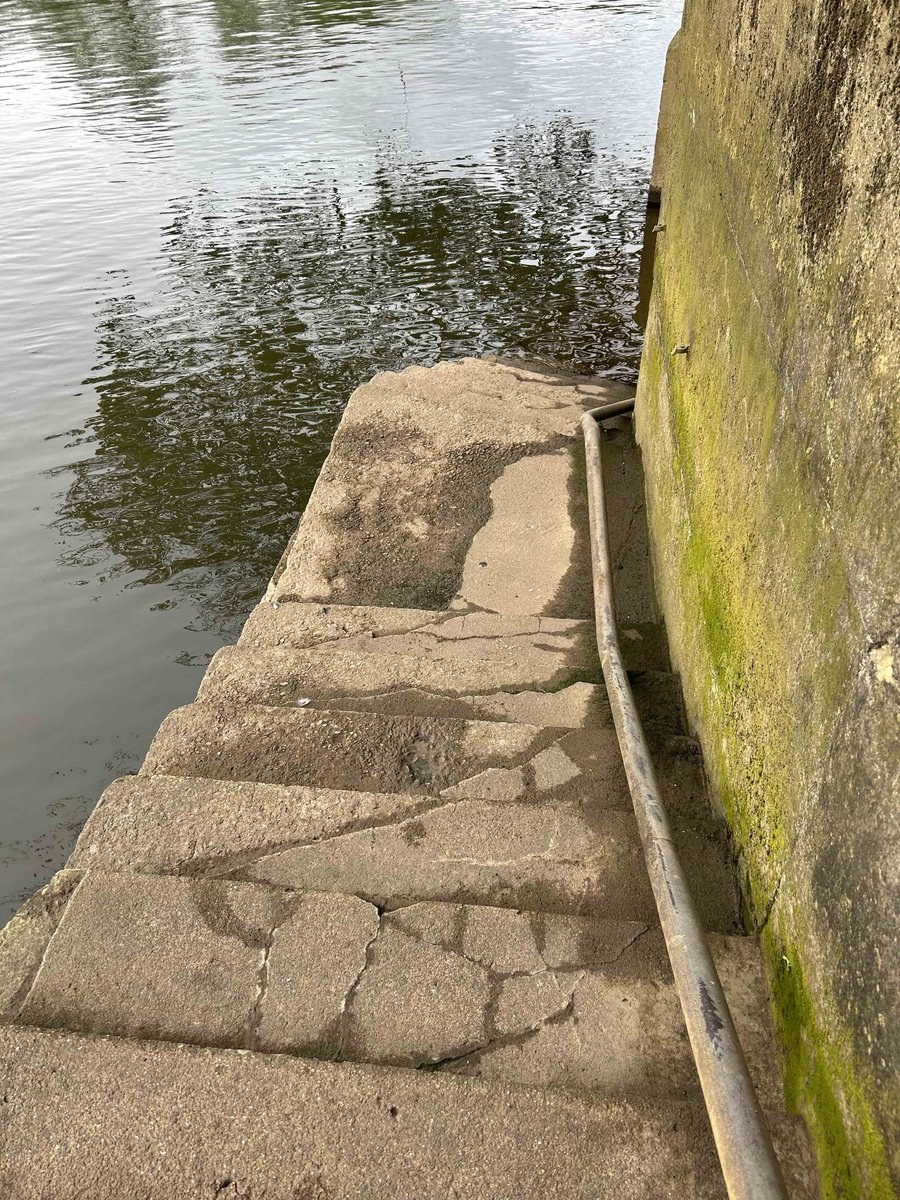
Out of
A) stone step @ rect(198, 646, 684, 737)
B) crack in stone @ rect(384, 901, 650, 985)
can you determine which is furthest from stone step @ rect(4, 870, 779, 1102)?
stone step @ rect(198, 646, 684, 737)

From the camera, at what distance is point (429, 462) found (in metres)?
5.39

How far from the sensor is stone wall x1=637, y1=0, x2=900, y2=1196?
1.34 meters

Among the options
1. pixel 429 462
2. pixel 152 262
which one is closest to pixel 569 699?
pixel 429 462

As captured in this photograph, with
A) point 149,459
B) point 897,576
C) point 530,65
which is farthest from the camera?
point 530,65

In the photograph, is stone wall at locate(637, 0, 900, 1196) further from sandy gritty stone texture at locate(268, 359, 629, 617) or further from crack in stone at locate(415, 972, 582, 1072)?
sandy gritty stone texture at locate(268, 359, 629, 617)

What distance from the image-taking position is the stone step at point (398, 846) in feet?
7.45

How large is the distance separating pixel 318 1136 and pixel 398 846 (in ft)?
2.71

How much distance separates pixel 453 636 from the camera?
390 centimetres

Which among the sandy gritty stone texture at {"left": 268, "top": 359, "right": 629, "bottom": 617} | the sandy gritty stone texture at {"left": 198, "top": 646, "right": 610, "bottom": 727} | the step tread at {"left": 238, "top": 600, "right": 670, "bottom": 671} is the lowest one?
the sandy gritty stone texture at {"left": 268, "top": 359, "right": 629, "bottom": 617}

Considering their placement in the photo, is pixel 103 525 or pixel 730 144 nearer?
pixel 730 144

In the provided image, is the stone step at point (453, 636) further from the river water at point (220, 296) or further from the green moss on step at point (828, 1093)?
the green moss on step at point (828, 1093)

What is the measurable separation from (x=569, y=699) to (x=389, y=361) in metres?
5.82

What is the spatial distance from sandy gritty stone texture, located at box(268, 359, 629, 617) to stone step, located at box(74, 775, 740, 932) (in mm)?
1781

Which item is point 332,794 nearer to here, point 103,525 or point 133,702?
point 133,702
